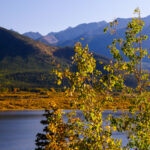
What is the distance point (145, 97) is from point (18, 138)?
69.9 m

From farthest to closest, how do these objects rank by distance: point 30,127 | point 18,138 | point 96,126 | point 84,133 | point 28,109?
point 28,109 < point 30,127 < point 18,138 < point 84,133 < point 96,126

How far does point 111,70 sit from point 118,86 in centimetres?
89

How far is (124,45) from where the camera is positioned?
15148 mm

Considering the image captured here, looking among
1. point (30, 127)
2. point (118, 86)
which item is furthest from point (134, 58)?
point (30, 127)

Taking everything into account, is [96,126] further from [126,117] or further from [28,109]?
[28,109]

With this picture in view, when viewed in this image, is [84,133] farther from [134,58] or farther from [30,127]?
[30,127]

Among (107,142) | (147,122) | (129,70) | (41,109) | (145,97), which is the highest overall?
(129,70)

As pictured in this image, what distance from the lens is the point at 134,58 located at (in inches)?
593

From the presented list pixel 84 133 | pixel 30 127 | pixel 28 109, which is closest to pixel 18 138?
pixel 30 127

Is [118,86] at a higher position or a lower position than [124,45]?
lower

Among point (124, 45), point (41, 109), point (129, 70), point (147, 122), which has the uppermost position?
point (124, 45)

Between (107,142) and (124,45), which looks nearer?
(107,142)

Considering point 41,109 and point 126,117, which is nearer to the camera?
point 126,117

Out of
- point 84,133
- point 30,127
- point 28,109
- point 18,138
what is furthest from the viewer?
point 28,109
